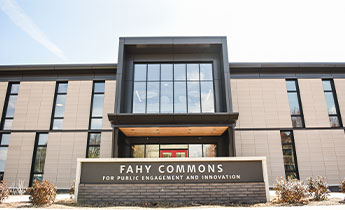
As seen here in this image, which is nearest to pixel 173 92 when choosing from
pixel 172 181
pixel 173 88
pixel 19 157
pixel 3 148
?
pixel 173 88

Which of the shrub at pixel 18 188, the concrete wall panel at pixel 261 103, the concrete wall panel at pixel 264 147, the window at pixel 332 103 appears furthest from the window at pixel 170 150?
the window at pixel 332 103

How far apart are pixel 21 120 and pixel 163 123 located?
10148 mm

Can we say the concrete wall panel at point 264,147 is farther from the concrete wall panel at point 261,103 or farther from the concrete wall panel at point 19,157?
the concrete wall panel at point 19,157

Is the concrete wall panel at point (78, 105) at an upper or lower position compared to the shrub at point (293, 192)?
upper

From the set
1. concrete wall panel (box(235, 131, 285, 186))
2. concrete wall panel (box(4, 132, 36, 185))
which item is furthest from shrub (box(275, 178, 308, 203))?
concrete wall panel (box(4, 132, 36, 185))

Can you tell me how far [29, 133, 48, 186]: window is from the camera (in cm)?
1488

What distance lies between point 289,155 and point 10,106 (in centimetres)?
1948

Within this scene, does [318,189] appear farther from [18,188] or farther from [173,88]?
[18,188]

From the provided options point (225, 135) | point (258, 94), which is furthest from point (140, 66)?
point (258, 94)

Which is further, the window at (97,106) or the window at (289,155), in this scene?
→ the window at (97,106)

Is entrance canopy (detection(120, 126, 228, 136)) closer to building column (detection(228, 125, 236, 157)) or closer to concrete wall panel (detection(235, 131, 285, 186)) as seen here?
building column (detection(228, 125, 236, 157))

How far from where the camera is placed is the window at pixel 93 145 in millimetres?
15109

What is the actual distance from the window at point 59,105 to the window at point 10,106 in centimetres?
294

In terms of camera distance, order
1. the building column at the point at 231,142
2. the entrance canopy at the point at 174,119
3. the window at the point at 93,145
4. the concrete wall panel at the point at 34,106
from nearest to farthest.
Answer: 1. the entrance canopy at the point at 174,119
2. the building column at the point at 231,142
3. the window at the point at 93,145
4. the concrete wall panel at the point at 34,106
